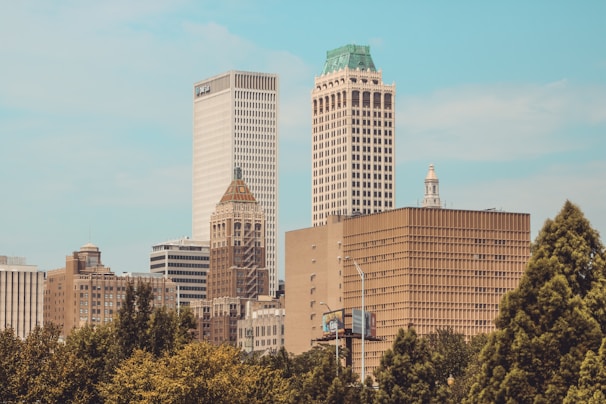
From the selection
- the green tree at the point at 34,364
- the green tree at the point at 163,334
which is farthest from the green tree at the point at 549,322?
the green tree at the point at 163,334

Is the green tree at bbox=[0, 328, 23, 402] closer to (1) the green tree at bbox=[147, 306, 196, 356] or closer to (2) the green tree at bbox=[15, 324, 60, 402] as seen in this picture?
(2) the green tree at bbox=[15, 324, 60, 402]

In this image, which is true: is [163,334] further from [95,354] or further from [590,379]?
[590,379]

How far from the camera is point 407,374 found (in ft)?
291

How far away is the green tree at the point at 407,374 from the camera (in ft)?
289

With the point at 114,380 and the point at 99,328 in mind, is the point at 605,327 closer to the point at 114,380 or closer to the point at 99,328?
the point at 114,380

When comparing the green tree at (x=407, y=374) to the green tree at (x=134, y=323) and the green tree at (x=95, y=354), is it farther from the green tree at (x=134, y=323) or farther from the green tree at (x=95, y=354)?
the green tree at (x=134, y=323)

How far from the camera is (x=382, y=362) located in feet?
297

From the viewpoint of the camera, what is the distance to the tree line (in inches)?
2675

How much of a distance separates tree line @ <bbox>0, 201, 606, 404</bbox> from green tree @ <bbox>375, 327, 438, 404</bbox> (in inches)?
2.4

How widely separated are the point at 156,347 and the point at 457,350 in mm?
74965

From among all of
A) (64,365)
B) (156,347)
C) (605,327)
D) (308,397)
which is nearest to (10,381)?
(64,365)

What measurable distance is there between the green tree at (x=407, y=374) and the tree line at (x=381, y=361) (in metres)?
0.06

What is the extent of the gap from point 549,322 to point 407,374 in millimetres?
21658

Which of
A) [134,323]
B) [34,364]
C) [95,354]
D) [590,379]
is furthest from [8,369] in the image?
[590,379]
